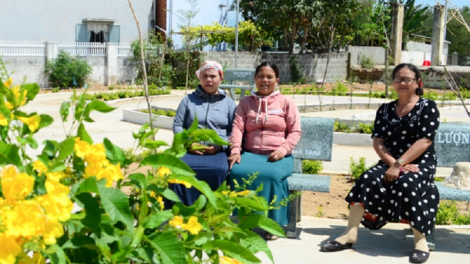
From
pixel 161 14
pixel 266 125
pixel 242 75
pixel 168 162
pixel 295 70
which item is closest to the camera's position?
pixel 168 162

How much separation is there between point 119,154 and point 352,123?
9683mm

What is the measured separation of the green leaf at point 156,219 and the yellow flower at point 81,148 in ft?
0.87

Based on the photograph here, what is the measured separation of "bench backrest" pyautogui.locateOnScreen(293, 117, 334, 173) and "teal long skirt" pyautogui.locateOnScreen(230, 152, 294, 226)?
0.52 m

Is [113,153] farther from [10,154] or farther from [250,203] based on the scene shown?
[250,203]

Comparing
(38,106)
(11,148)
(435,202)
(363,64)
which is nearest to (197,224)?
(11,148)

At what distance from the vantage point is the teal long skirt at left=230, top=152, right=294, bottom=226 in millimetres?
4863

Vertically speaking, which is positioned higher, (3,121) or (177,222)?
(3,121)

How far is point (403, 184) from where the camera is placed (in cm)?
461

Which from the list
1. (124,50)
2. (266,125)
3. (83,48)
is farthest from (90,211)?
(124,50)

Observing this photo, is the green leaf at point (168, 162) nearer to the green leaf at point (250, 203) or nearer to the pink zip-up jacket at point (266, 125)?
the green leaf at point (250, 203)

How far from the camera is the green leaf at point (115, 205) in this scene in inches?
64.6

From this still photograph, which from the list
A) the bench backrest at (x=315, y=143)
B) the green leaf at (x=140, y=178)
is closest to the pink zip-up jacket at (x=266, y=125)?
the bench backrest at (x=315, y=143)

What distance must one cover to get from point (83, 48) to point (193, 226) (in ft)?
70.6

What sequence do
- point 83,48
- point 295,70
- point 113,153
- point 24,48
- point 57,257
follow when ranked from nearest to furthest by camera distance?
point 57,257 → point 113,153 → point 24,48 → point 83,48 → point 295,70
